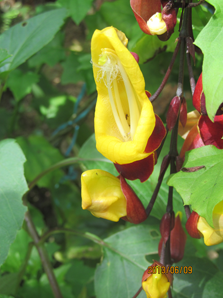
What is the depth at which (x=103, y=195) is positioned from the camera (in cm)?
61

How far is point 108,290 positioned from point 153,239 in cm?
24

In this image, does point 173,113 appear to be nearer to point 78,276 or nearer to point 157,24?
point 157,24

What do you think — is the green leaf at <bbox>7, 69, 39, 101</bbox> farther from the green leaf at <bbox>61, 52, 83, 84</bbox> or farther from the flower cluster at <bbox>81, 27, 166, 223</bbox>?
the flower cluster at <bbox>81, 27, 166, 223</bbox>

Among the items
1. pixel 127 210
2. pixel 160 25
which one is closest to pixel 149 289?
pixel 127 210

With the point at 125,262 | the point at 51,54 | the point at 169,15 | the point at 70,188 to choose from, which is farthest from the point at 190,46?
the point at 70,188

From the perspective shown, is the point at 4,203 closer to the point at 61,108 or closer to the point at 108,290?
the point at 108,290

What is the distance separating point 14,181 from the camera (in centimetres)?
83

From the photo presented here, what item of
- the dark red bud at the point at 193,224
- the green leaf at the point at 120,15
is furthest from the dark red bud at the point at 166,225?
the green leaf at the point at 120,15

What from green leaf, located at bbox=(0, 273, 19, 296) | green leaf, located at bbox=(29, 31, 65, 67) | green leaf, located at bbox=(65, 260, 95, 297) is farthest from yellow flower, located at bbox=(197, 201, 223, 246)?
green leaf, located at bbox=(29, 31, 65, 67)

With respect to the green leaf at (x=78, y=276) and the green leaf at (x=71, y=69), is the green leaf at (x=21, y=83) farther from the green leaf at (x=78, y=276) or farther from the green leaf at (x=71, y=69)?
the green leaf at (x=78, y=276)

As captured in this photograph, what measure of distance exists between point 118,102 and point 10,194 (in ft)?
1.42

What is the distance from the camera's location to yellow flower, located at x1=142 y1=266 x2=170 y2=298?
571 mm

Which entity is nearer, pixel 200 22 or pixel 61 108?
pixel 200 22

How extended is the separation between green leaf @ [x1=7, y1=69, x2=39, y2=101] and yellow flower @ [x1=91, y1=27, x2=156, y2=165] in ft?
3.29
